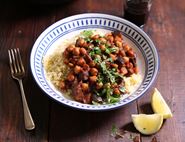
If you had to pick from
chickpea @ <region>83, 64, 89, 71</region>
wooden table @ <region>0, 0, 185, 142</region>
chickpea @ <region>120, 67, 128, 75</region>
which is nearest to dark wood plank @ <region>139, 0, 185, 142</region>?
wooden table @ <region>0, 0, 185, 142</region>

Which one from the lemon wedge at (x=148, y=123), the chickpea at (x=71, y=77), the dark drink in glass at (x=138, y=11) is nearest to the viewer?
the lemon wedge at (x=148, y=123)

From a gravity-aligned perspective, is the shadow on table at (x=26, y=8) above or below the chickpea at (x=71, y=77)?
above

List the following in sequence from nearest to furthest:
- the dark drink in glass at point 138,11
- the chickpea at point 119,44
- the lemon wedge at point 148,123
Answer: the lemon wedge at point 148,123 < the chickpea at point 119,44 < the dark drink in glass at point 138,11

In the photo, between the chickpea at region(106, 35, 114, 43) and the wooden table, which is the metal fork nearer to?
the wooden table

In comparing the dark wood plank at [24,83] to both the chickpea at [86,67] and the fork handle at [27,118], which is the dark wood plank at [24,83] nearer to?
the fork handle at [27,118]

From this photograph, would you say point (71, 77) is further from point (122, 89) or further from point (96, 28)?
point (96, 28)

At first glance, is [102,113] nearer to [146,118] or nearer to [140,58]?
[146,118]

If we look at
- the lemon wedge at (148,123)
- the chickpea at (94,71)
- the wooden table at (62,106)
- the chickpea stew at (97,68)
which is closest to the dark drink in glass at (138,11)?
the wooden table at (62,106)
